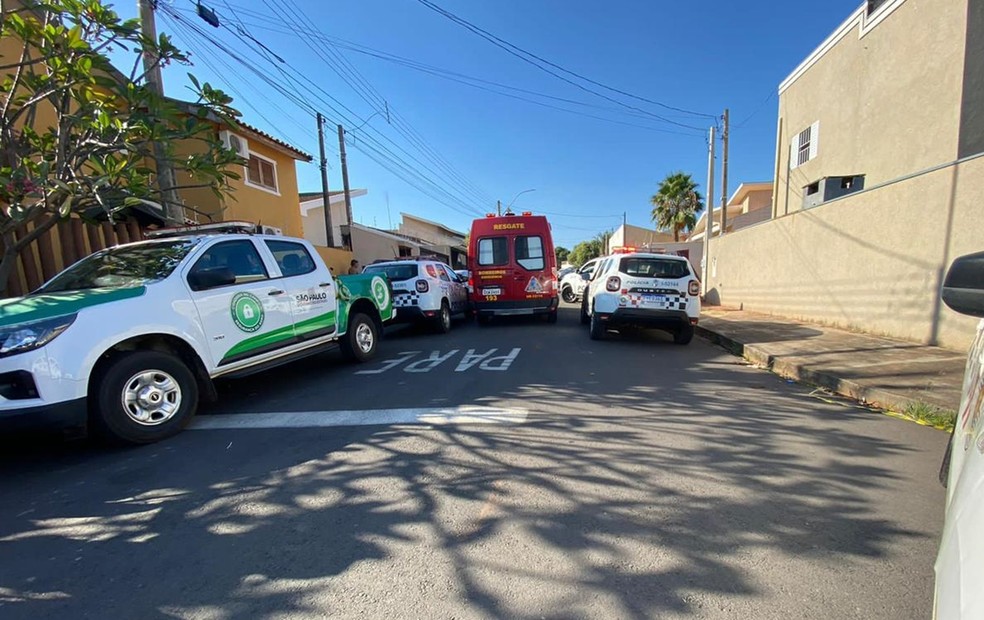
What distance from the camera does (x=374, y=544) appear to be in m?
2.40

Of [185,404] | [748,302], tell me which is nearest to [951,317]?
[748,302]

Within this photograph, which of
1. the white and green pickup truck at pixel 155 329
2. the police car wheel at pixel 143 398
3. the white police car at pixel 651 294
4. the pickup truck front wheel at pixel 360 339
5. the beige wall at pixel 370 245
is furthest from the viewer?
the beige wall at pixel 370 245

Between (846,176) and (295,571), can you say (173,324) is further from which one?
(846,176)

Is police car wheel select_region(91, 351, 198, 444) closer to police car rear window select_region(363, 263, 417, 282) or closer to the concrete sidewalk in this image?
police car rear window select_region(363, 263, 417, 282)

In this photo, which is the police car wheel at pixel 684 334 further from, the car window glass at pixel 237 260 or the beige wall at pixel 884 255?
the car window glass at pixel 237 260

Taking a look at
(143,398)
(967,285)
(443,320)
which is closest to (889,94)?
(443,320)

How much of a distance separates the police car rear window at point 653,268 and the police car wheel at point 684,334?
1007 millimetres

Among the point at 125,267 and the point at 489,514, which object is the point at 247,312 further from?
the point at 489,514

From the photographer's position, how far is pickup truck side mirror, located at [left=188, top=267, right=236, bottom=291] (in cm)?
430

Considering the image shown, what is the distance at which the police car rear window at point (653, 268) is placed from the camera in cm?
781

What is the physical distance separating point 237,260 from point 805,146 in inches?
630

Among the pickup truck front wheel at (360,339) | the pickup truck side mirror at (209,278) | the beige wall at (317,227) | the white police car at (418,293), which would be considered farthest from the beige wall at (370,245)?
the pickup truck side mirror at (209,278)

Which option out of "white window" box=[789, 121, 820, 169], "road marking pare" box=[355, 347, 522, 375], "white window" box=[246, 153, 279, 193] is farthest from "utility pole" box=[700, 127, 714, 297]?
"white window" box=[246, 153, 279, 193]

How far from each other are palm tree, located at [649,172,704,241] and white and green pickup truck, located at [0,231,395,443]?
30870 millimetres
